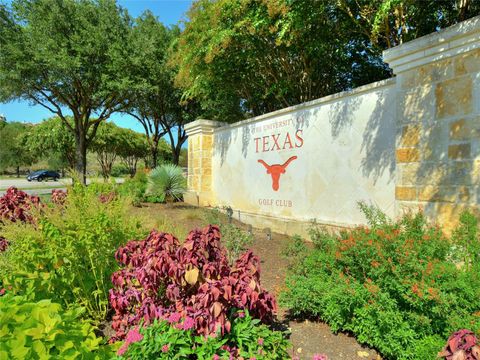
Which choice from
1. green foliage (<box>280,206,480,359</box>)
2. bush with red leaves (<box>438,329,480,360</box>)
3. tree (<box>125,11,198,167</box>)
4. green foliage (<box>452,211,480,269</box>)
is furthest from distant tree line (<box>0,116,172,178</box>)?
bush with red leaves (<box>438,329,480,360</box>)

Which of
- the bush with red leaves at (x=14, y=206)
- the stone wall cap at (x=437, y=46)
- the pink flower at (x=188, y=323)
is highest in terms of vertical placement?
the stone wall cap at (x=437, y=46)

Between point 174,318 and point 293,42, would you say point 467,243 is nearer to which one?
point 174,318

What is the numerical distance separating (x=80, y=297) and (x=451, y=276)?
9.47 feet

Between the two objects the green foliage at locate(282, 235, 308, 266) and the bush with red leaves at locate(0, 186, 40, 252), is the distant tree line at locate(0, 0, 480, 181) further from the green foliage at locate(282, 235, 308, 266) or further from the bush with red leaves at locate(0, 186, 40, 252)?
the bush with red leaves at locate(0, 186, 40, 252)

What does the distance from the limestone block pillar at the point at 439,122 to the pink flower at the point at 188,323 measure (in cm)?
330

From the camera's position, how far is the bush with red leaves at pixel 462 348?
1695mm

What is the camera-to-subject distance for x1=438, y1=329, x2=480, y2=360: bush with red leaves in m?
1.70

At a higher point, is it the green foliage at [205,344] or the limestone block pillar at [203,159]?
the limestone block pillar at [203,159]

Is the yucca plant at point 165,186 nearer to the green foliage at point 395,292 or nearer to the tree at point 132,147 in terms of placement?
the green foliage at point 395,292

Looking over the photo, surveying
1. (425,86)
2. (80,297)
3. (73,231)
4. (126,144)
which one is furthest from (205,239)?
(126,144)

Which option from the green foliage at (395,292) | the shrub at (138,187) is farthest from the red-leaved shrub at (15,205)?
the shrub at (138,187)

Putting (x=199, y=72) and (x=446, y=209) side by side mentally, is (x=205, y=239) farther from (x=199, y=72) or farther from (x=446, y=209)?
(x=199, y=72)

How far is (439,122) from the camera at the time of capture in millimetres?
3975

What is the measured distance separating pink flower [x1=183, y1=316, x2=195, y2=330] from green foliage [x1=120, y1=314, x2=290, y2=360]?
0.02 metres
